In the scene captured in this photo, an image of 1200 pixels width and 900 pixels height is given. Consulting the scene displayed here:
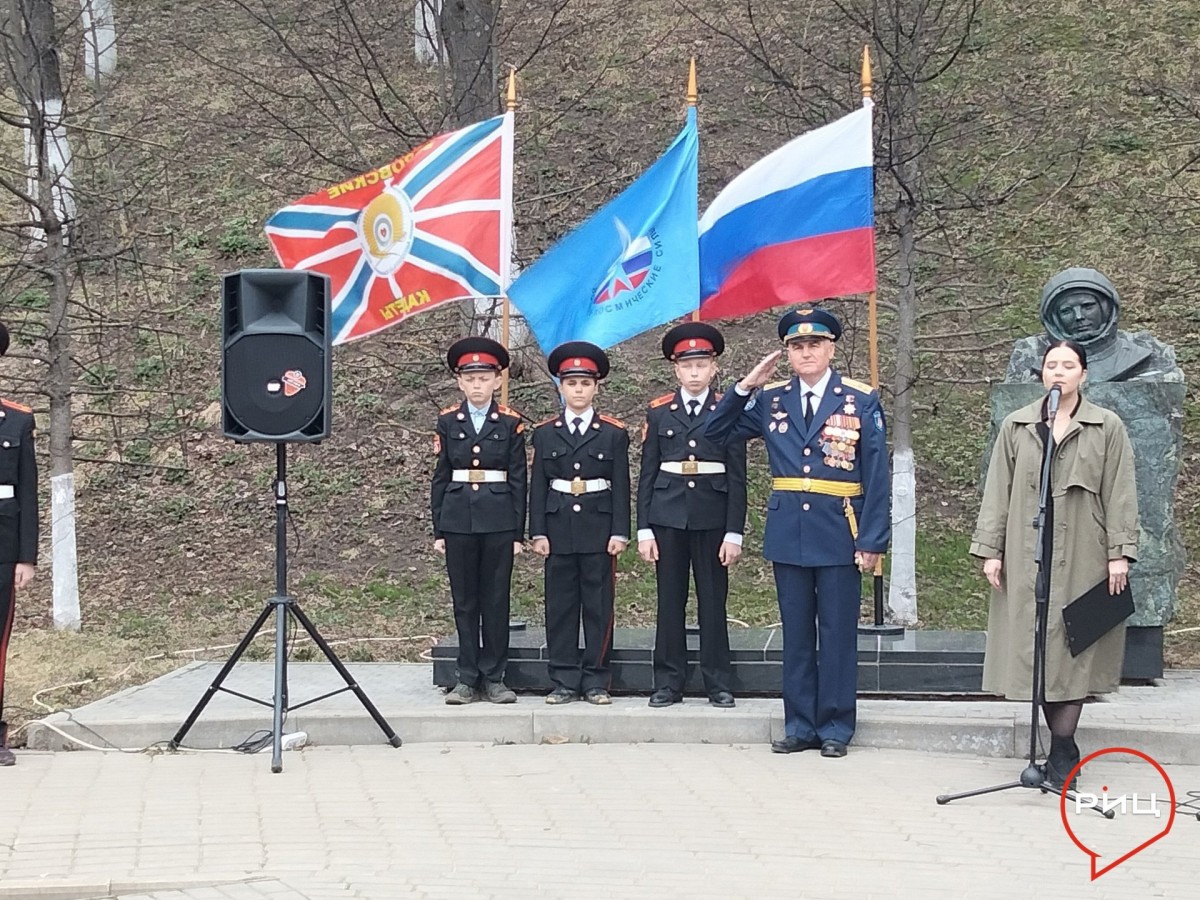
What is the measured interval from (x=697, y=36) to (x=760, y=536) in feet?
37.6

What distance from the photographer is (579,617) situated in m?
7.52

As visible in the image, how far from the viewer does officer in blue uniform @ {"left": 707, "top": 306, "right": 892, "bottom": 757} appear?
677 centimetres

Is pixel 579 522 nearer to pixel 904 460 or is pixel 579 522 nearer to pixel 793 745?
pixel 793 745

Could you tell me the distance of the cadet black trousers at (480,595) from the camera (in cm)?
754

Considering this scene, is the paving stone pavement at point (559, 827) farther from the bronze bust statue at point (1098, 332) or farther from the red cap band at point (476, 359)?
the bronze bust statue at point (1098, 332)

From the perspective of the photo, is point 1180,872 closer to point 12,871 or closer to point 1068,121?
point 12,871

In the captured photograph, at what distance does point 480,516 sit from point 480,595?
445 mm

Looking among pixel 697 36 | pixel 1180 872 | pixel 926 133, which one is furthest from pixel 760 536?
pixel 697 36

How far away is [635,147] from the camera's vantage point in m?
17.6

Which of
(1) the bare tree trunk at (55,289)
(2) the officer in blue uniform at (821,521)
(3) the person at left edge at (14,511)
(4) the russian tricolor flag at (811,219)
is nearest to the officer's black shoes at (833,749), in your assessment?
(2) the officer in blue uniform at (821,521)

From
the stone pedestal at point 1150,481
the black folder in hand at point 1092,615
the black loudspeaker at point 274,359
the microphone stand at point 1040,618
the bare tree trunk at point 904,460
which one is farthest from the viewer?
the bare tree trunk at point 904,460

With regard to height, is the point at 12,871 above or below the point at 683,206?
below

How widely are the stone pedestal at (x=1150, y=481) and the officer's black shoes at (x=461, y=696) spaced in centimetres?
313

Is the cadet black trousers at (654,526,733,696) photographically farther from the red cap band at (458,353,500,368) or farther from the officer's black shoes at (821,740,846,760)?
the red cap band at (458,353,500,368)
